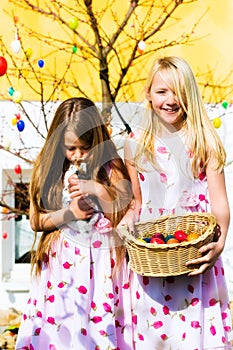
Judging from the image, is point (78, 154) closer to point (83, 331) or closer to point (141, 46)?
point (83, 331)

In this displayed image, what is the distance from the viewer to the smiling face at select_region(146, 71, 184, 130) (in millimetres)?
3627

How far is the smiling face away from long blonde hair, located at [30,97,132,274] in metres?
0.31

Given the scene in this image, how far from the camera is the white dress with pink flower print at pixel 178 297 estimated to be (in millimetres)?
3648

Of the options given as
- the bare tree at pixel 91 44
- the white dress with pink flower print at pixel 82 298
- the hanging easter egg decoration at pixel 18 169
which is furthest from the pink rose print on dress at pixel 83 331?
the bare tree at pixel 91 44

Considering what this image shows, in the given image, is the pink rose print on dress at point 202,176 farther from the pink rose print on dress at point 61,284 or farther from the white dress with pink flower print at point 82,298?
the pink rose print on dress at point 61,284

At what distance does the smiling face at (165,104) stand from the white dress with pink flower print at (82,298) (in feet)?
1.94

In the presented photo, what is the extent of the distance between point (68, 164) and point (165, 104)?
562 mm

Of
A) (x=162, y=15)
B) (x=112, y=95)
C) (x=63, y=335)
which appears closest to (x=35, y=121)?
(x=112, y=95)

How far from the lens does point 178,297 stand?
3660 mm

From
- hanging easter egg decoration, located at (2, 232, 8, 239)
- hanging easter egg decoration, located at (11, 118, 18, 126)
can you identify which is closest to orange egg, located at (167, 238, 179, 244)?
hanging easter egg decoration, located at (11, 118, 18, 126)

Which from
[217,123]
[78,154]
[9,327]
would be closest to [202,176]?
[78,154]

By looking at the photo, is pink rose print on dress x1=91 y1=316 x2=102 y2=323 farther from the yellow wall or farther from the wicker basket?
the yellow wall

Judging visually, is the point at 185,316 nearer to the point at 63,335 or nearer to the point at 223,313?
the point at 223,313

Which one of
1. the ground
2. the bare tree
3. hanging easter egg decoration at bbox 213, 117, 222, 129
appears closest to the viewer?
the ground
